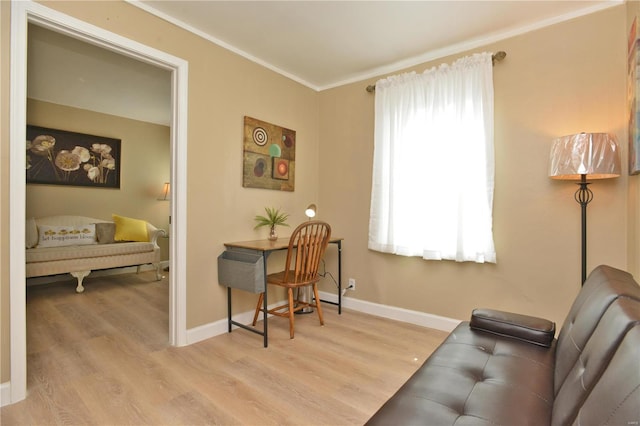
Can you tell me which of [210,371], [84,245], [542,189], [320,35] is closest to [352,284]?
[210,371]

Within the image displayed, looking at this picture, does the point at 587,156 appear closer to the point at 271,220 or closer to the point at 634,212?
the point at 634,212

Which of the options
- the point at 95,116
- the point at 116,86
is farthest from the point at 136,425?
the point at 95,116

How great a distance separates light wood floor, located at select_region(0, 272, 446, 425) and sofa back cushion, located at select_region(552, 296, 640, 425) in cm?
99

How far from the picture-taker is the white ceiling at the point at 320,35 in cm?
223

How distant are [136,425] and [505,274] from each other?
2.63 metres

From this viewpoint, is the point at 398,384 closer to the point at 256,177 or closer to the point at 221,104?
the point at 256,177

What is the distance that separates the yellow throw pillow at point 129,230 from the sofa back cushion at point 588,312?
4.99 metres

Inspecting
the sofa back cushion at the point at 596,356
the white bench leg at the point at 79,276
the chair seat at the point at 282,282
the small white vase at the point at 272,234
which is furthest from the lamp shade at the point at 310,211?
the white bench leg at the point at 79,276

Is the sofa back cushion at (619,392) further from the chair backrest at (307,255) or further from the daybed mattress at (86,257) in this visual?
the daybed mattress at (86,257)

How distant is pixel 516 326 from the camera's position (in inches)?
63.1

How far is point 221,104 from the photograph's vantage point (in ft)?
9.05

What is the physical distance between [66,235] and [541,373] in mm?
5096

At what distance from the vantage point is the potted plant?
305 centimetres

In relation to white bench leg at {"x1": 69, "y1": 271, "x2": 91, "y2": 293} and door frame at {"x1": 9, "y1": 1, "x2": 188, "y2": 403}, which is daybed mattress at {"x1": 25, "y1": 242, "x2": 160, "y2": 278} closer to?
white bench leg at {"x1": 69, "y1": 271, "x2": 91, "y2": 293}
